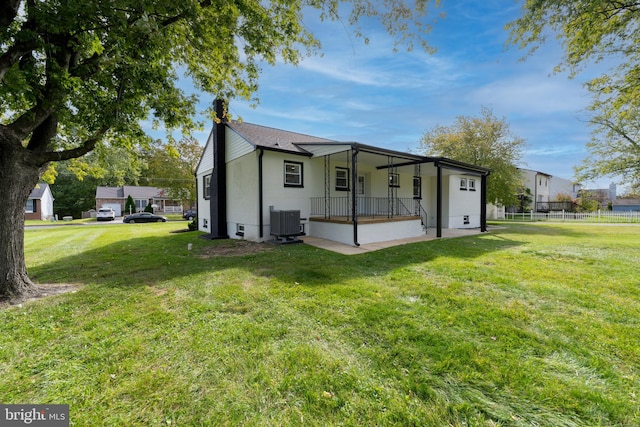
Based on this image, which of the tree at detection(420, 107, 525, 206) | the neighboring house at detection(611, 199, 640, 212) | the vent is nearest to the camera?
the vent

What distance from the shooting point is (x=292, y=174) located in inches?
414

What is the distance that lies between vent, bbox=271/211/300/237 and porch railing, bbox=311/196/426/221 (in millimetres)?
1643

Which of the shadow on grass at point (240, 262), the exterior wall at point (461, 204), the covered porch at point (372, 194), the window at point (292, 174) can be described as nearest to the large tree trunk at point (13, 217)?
the shadow on grass at point (240, 262)

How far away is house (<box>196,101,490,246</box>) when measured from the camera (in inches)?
A: 375

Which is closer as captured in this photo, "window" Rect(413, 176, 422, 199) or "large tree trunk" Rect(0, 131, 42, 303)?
"large tree trunk" Rect(0, 131, 42, 303)

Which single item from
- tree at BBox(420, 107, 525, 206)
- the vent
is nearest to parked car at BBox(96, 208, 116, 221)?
the vent

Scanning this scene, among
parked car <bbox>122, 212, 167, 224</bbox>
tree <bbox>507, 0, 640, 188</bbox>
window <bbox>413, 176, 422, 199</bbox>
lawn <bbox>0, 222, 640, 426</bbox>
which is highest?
tree <bbox>507, 0, 640, 188</bbox>

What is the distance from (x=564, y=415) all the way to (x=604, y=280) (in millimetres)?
4552

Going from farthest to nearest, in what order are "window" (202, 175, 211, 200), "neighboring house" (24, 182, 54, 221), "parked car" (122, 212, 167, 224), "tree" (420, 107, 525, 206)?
"neighboring house" (24, 182, 54, 221), "parked car" (122, 212, 167, 224), "tree" (420, 107, 525, 206), "window" (202, 175, 211, 200)

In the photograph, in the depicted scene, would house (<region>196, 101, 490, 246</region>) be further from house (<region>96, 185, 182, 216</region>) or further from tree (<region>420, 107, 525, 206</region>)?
house (<region>96, 185, 182, 216</region>)

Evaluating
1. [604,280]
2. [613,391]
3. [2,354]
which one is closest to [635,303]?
[604,280]

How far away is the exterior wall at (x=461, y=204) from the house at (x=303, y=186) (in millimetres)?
1348

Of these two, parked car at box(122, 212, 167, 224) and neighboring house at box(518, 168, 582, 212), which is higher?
neighboring house at box(518, 168, 582, 212)

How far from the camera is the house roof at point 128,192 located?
1539 inches
